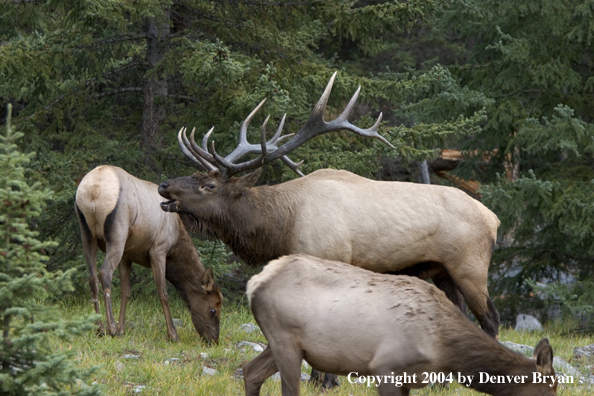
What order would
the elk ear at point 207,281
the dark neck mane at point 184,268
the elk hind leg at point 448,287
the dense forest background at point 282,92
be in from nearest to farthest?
the elk hind leg at point 448,287 < the elk ear at point 207,281 < the dark neck mane at point 184,268 < the dense forest background at point 282,92

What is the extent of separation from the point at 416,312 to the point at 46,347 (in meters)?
2.19

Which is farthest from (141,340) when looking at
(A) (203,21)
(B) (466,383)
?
(A) (203,21)

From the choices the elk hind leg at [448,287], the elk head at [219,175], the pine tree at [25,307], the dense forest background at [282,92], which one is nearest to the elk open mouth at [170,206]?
the elk head at [219,175]

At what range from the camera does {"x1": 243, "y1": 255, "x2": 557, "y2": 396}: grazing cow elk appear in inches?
185

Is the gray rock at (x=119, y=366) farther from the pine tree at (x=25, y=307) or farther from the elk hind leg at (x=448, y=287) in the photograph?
the elk hind leg at (x=448, y=287)

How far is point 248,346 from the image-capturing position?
25.4 feet

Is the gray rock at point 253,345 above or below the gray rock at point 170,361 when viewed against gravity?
below

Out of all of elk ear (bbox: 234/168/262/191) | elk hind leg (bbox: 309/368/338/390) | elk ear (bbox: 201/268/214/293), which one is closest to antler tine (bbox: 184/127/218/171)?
elk ear (bbox: 234/168/262/191)

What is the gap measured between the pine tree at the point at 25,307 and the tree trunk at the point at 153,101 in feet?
21.7

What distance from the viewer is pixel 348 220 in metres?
6.93

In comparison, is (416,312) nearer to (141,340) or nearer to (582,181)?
(141,340)

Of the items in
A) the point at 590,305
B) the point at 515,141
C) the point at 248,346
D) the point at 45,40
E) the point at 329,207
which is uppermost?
the point at 45,40

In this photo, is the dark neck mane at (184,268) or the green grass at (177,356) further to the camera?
the dark neck mane at (184,268)

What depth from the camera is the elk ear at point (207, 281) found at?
27.6 ft
